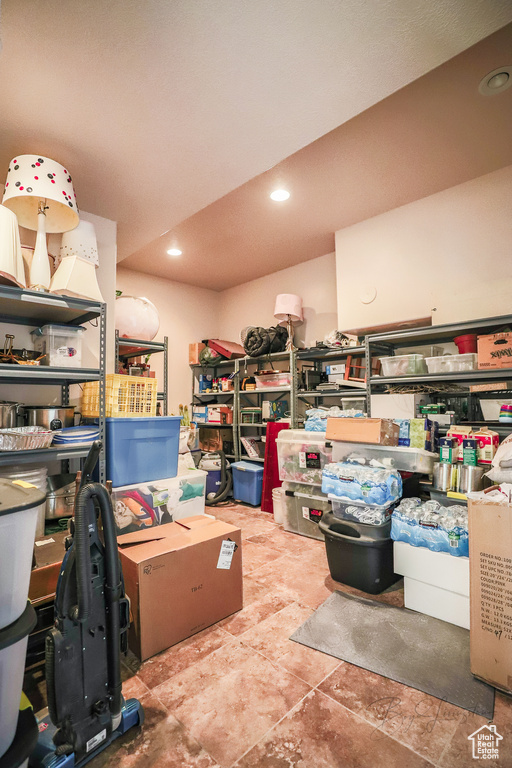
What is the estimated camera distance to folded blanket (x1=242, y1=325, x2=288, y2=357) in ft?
14.0

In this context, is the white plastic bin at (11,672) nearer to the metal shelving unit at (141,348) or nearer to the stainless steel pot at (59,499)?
the stainless steel pot at (59,499)

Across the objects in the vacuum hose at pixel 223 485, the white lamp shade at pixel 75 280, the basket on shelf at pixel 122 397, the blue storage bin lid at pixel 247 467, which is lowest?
the vacuum hose at pixel 223 485

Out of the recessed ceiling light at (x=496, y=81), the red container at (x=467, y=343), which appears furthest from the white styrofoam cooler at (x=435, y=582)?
the recessed ceiling light at (x=496, y=81)

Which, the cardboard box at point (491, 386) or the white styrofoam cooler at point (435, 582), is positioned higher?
the cardboard box at point (491, 386)

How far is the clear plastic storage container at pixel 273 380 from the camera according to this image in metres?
4.17

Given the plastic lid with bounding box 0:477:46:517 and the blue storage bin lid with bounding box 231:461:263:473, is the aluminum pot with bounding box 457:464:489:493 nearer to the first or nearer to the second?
the plastic lid with bounding box 0:477:46:517

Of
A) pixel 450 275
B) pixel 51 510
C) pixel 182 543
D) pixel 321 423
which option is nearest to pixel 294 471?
pixel 321 423

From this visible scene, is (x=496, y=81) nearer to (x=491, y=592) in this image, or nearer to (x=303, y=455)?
(x=491, y=592)

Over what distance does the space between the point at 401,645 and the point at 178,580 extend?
3.49ft

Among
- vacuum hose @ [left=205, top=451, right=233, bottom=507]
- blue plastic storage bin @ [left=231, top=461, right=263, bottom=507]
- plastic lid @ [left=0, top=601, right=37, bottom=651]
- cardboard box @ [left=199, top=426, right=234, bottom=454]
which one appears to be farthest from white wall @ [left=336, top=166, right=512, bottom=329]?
plastic lid @ [left=0, top=601, right=37, bottom=651]

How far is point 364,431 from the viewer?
2414 mm

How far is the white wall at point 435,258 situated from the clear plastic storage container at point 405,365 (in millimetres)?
361

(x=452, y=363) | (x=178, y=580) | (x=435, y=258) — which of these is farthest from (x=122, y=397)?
(x=435, y=258)

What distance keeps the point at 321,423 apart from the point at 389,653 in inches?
69.1
